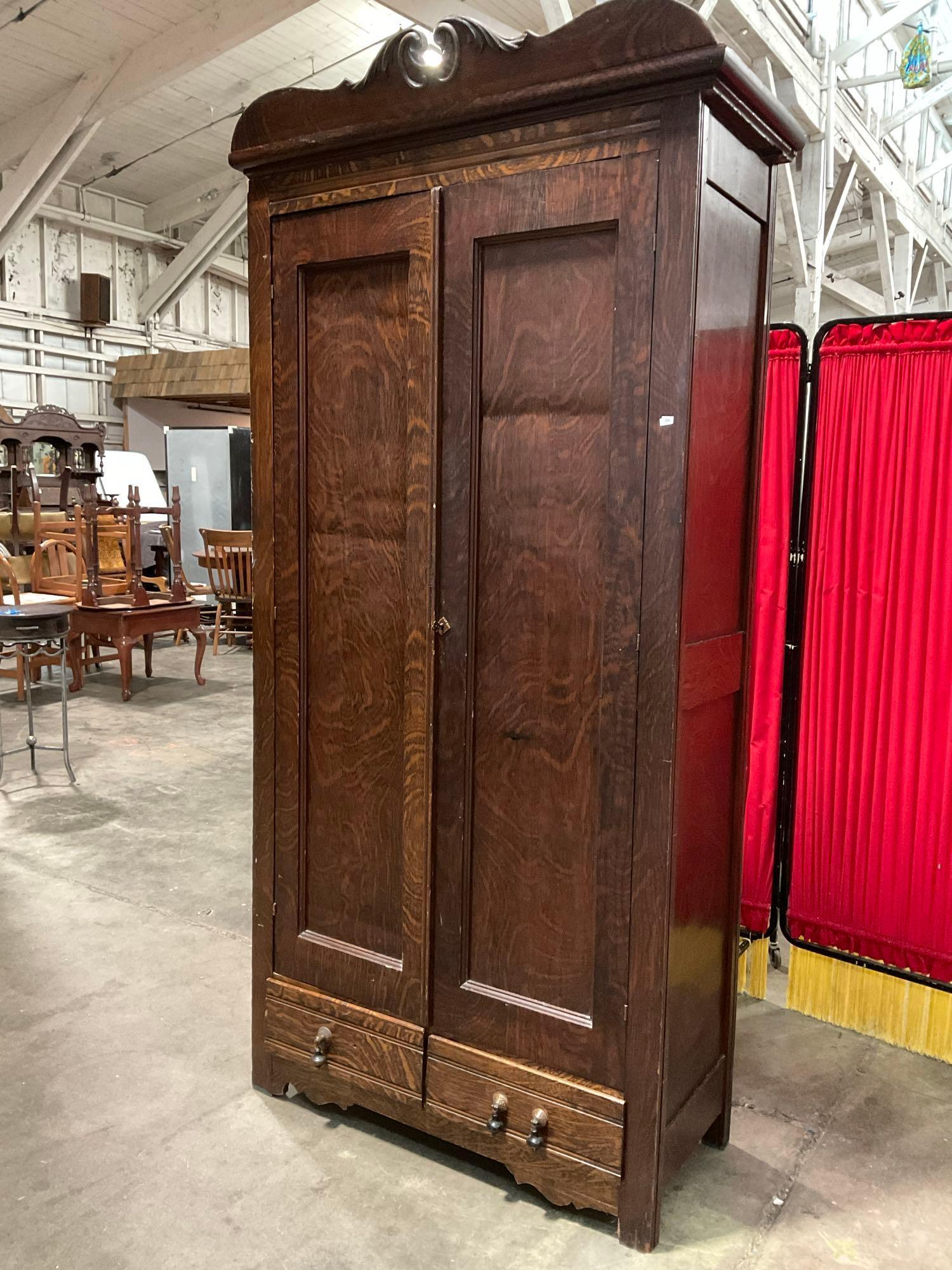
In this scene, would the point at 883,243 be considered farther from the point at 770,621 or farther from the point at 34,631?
the point at 34,631

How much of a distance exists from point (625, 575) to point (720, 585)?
0.92 feet

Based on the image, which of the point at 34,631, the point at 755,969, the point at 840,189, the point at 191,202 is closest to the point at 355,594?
the point at 755,969

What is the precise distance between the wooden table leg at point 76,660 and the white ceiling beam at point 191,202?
20.9ft

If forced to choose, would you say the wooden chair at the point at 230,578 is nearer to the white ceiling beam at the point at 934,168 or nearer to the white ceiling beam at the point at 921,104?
the white ceiling beam at the point at 921,104

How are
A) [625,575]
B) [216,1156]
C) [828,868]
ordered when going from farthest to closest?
[828,868] → [216,1156] → [625,575]

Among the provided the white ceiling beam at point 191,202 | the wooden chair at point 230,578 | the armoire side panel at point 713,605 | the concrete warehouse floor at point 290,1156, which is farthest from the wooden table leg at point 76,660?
the white ceiling beam at point 191,202

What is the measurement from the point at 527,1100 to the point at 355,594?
1114 millimetres

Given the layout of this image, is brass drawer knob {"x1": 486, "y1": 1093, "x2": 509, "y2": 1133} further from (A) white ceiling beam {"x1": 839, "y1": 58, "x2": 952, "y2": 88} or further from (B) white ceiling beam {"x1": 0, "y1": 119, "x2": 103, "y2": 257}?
(B) white ceiling beam {"x1": 0, "y1": 119, "x2": 103, "y2": 257}

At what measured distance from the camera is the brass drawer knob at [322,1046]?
2213mm

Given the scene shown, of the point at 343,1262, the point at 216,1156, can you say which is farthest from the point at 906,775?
the point at 216,1156

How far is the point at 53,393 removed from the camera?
436 inches

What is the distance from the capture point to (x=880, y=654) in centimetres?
262

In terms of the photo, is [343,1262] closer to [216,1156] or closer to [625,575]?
[216,1156]

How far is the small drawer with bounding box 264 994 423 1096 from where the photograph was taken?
6.93 ft
